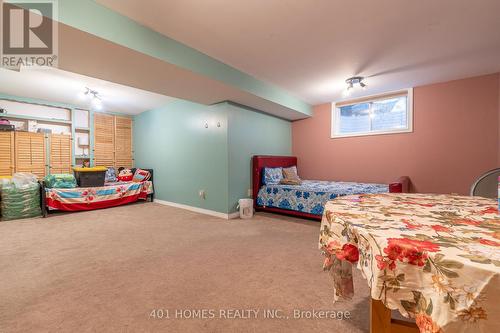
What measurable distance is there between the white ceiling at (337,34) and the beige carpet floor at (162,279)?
2.33 metres

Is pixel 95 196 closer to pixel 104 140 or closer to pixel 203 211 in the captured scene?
pixel 104 140

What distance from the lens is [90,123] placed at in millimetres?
5293

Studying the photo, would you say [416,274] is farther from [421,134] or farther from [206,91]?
[421,134]

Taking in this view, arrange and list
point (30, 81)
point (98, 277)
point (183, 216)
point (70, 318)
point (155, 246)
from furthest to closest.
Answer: point (183, 216) → point (30, 81) → point (155, 246) → point (98, 277) → point (70, 318)

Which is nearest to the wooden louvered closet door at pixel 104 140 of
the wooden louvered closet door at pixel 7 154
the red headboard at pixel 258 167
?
the wooden louvered closet door at pixel 7 154

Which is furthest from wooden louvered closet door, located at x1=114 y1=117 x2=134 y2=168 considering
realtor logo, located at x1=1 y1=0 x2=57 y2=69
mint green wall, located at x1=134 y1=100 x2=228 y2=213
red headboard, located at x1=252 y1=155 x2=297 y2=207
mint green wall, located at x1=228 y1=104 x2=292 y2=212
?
red headboard, located at x1=252 y1=155 x2=297 y2=207

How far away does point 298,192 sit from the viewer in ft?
11.8

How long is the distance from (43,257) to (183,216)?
191 centimetres

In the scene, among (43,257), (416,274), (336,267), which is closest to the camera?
(416,274)

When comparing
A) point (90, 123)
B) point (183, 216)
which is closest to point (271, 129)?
point (183, 216)

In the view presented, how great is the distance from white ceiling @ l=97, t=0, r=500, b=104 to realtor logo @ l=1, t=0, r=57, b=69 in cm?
46

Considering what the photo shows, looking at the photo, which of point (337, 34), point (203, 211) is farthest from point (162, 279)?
point (337, 34)

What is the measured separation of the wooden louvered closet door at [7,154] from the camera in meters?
4.12

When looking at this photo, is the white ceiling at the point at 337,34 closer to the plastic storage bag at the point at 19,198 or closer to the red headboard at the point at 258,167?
the red headboard at the point at 258,167
